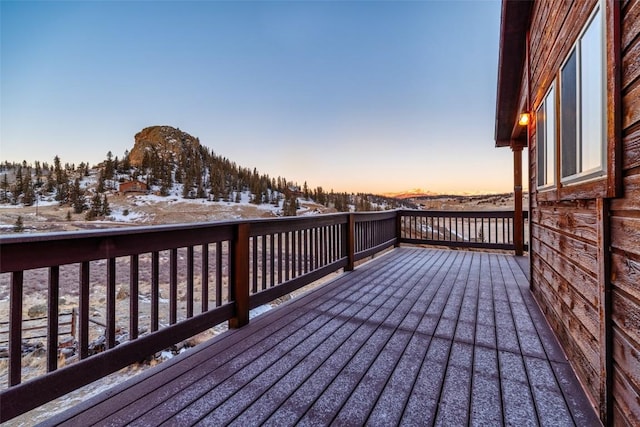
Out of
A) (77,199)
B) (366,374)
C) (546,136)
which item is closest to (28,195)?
(77,199)

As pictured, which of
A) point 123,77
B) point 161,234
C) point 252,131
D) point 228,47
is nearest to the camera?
point 161,234

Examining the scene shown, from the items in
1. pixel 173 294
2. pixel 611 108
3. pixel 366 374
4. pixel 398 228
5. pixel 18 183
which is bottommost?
pixel 366 374

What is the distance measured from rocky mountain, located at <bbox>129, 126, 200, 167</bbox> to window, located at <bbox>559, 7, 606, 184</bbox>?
44.0 meters

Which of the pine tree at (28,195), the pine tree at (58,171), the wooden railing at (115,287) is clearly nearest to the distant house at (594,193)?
the wooden railing at (115,287)

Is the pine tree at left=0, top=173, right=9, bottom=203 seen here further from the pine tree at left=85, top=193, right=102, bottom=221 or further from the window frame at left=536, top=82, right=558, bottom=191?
the window frame at left=536, top=82, right=558, bottom=191

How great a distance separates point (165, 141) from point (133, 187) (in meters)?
29.8

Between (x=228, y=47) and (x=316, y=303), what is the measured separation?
10109 mm

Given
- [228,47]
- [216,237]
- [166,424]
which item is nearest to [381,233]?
[216,237]

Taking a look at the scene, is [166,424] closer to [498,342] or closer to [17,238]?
[17,238]

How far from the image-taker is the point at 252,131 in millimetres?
16938

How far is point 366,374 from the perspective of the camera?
1644 millimetres

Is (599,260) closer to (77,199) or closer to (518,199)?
(518,199)

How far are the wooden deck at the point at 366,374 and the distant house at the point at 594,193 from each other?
26 centimetres

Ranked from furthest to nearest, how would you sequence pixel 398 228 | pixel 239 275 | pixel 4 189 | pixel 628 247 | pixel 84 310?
1. pixel 4 189
2. pixel 398 228
3. pixel 239 275
4. pixel 84 310
5. pixel 628 247
